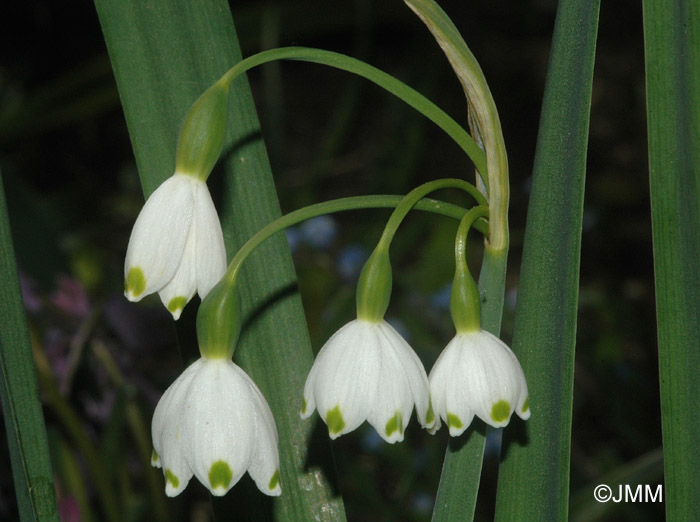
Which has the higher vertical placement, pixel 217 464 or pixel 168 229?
pixel 168 229

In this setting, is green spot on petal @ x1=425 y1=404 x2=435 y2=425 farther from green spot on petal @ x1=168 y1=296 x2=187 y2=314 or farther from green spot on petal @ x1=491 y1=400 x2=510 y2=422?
green spot on petal @ x1=168 y1=296 x2=187 y2=314

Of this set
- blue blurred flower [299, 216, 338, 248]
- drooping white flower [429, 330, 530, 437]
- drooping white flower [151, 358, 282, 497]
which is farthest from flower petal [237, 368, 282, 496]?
blue blurred flower [299, 216, 338, 248]

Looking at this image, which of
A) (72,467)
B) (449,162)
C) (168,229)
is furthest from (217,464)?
Result: (449,162)

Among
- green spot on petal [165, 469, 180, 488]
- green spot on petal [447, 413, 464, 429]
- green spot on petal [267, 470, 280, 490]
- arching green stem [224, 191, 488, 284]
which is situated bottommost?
green spot on petal [267, 470, 280, 490]

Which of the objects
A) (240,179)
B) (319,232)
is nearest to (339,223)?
(319,232)

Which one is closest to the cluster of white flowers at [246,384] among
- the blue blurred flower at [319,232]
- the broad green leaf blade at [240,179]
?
the broad green leaf blade at [240,179]

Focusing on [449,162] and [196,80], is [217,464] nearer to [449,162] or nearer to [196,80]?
[196,80]
